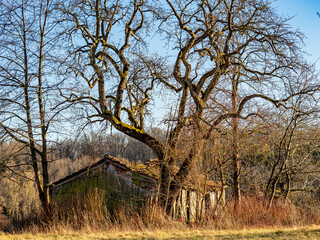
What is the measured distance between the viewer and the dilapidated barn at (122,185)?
13.6m

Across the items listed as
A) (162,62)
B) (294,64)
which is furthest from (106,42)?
(294,64)

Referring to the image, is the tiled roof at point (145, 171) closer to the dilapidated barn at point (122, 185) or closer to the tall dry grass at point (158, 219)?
the dilapidated barn at point (122, 185)

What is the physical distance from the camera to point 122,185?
47.1ft

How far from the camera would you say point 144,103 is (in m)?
14.8

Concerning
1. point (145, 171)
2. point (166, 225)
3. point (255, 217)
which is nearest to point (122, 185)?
point (145, 171)

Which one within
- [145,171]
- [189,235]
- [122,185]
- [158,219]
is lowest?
[189,235]

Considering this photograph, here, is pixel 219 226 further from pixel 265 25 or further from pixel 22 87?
pixel 22 87

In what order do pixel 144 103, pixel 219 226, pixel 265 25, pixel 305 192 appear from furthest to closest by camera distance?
pixel 305 192
pixel 144 103
pixel 265 25
pixel 219 226

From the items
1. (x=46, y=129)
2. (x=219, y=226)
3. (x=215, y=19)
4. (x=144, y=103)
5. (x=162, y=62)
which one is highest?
(x=215, y=19)

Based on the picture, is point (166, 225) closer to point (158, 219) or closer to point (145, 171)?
point (158, 219)

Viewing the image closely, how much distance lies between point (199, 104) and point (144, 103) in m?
3.04

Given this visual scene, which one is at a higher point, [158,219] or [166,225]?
[158,219]

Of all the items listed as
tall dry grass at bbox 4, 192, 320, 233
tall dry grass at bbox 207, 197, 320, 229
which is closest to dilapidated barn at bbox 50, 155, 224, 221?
tall dry grass at bbox 207, 197, 320, 229

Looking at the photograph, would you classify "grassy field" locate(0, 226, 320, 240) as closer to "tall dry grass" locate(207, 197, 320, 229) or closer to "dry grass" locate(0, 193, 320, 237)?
"dry grass" locate(0, 193, 320, 237)
